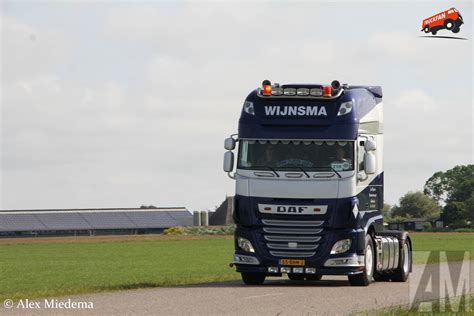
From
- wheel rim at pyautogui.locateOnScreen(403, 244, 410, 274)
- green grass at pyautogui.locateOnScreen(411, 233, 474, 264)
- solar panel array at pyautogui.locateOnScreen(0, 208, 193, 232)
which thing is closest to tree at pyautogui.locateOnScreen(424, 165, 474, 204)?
solar panel array at pyautogui.locateOnScreen(0, 208, 193, 232)

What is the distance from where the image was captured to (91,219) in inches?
6083

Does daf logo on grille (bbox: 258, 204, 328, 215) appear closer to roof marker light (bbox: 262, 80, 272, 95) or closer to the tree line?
roof marker light (bbox: 262, 80, 272, 95)

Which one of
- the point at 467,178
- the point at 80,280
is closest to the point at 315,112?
the point at 80,280

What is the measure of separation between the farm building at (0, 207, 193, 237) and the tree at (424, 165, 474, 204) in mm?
39780

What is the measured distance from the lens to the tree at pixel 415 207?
173 metres

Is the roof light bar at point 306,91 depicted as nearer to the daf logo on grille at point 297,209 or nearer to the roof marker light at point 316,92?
the roof marker light at point 316,92

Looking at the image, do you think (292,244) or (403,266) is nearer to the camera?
(292,244)

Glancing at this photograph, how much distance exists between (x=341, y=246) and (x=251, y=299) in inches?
177

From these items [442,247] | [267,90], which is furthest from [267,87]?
[442,247]

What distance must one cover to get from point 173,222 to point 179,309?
139 meters

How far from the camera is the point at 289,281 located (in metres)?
27.8

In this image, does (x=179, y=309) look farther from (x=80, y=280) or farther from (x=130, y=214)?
(x=130, y=214)

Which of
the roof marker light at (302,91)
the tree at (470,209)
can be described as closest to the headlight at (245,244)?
the roof marker light at (302,91)

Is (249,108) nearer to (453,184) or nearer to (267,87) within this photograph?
(267,87)
